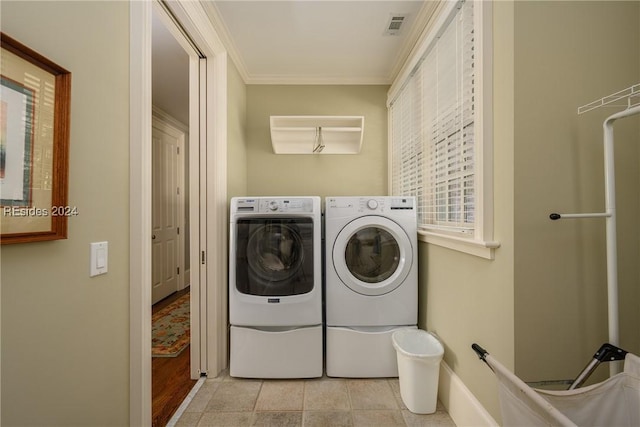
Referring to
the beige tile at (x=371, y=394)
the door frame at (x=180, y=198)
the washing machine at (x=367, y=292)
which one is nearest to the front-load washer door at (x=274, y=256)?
the washing machine at (x=367, y=292)

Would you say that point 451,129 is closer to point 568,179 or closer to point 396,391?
point 568,179

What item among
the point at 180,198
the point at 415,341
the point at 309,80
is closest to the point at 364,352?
the point at 415,341

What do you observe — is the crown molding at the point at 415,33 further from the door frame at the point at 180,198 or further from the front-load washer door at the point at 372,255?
the door frame at the point at 180,198

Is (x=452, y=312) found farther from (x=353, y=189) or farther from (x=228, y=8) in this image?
(x=228, y=8)

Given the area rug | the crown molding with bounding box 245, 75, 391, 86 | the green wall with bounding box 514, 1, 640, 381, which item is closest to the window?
the green wall with bounding box 514, 1, 640, 381

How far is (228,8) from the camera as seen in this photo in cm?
182

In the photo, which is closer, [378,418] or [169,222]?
[378,418]

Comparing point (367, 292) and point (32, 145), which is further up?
point (32, 145)

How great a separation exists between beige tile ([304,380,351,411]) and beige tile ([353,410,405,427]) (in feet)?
0.34

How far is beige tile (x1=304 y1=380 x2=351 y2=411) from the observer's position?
5.63 ft

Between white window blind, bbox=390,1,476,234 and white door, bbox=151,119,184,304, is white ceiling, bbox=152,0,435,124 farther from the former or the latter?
white door, bbox=151,119,184,304

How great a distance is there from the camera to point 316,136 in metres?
2.70

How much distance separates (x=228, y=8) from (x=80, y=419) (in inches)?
86.1

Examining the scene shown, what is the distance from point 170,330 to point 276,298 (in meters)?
1.55
